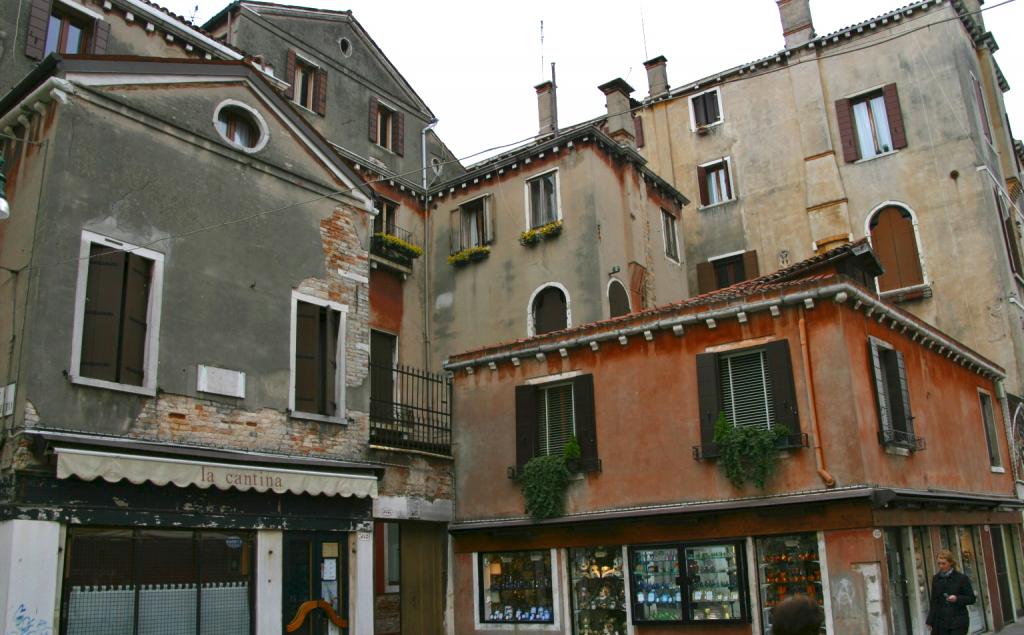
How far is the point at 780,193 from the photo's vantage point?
24219mm

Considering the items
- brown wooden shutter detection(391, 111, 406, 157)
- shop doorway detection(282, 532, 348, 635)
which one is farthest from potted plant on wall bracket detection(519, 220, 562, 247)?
shop doorway detection(282, 532, 348, 635)

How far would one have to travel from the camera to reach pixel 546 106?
25.1 m

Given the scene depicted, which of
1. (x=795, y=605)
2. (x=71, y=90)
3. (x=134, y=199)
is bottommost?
(x=795, y=605)

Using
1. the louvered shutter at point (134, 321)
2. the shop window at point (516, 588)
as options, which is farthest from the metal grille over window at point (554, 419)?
the louvered shutter at point (134, 321)

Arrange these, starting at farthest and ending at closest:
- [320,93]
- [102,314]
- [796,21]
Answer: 1. [796,21]
2. [320,93]
3. [102,314]

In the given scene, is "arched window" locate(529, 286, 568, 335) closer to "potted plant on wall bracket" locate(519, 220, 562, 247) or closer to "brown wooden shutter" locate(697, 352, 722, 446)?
"potted plant on wall bracket" locate(519, 220, 562, 247)

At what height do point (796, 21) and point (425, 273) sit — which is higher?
point (796, 21)

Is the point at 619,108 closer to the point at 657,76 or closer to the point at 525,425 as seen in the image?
the point at 657,76

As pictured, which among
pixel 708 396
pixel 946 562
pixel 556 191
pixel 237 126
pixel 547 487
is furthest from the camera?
pixel 556 191

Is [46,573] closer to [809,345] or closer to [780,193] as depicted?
[809,345]

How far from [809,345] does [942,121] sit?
1254cm

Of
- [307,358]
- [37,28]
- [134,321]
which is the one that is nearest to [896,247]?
[307,358]

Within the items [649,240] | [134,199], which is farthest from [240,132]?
[649,240]

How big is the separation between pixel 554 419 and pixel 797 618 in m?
10.6
